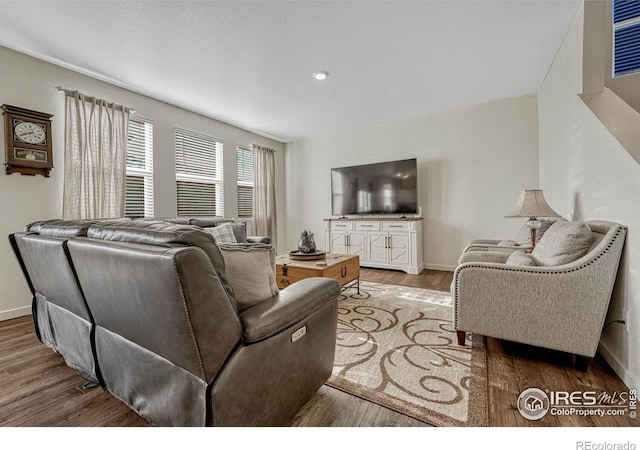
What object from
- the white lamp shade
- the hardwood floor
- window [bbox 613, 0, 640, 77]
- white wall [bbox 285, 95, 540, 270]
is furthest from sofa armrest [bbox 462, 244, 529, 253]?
window [bbox 613, 0, 640, 77]

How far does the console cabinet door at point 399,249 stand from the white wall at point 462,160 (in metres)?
0.52

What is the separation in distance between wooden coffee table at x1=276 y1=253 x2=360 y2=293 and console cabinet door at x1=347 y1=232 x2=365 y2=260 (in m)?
1.65

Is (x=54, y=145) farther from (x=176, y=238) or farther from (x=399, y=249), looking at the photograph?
(x=399, y=249)

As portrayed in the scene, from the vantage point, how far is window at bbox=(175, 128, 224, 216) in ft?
13.1

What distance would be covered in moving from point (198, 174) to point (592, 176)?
4427mm

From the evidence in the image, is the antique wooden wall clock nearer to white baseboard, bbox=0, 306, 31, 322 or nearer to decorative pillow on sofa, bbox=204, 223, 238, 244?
white baseboard, bbox=0, 306, 31, 322

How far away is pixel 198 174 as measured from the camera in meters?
4.23

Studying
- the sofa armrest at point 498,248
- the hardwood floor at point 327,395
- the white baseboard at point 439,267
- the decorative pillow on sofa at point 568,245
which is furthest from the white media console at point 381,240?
the decorative pillow on sofa at point 568,245

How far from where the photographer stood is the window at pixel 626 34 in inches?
91.4

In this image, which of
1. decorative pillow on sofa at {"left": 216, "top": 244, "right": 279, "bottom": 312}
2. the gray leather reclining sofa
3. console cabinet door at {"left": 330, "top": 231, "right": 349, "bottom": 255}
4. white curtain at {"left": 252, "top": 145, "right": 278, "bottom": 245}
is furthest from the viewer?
white curtain at {"left": 252, "top": 145, "right": 278, "bottom": 245}

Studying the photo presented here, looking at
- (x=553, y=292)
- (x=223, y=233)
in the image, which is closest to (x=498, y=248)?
(x=553, y=292)

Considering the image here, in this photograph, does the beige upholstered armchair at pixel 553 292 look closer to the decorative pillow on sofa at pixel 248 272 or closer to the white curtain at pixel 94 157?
the decorative pillow on sofa at pixel 248 272

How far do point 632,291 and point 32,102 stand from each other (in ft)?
15.9
